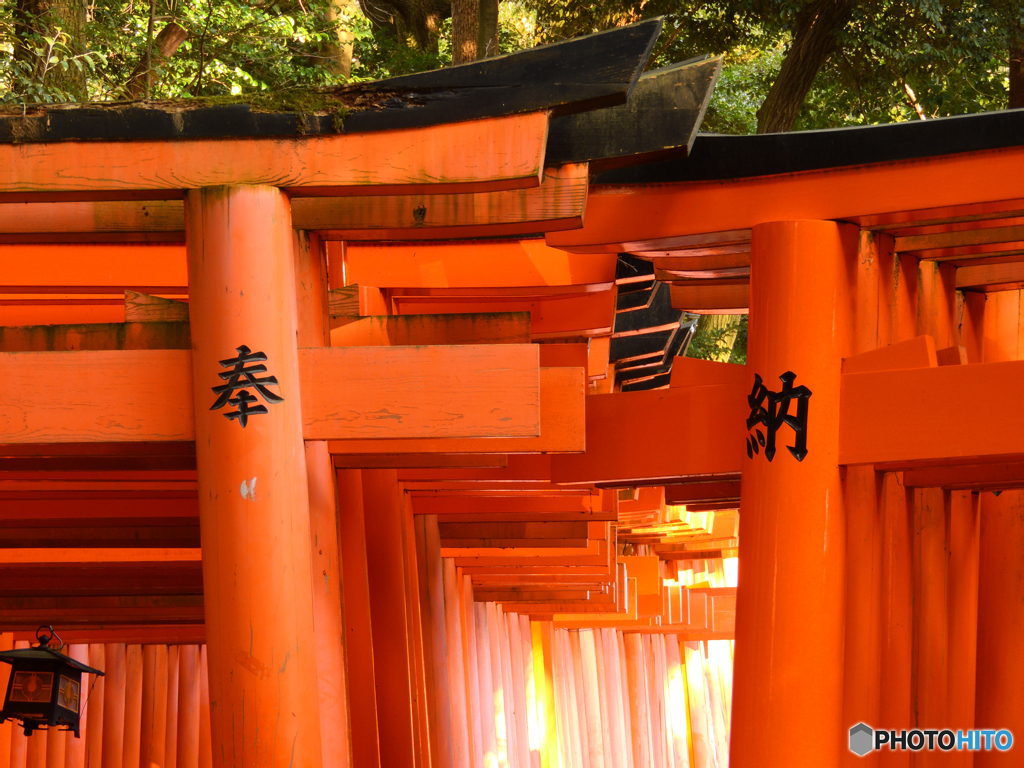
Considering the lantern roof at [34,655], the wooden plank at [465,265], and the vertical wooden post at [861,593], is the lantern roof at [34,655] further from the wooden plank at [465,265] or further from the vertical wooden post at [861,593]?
the vertical wooden post at [861,593]

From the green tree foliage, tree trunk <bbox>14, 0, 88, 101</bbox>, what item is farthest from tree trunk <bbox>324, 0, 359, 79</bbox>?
tree trunk <bbox>14, 0, 88, 101</bbox>

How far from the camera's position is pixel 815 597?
4121 millimetres

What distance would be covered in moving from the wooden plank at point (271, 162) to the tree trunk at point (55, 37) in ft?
14.5

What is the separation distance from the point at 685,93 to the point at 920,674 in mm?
2798

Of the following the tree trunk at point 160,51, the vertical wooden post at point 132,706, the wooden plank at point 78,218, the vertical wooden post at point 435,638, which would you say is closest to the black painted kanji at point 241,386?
the wooden plank at point 78,218

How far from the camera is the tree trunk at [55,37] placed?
7746 millimetres

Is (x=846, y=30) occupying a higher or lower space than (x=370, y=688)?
higher

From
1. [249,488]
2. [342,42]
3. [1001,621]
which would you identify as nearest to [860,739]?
[1001,621]

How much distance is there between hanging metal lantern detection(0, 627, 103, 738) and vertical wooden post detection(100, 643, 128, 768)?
3338mm

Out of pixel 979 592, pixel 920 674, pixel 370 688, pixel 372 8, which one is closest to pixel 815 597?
pixel 920 674

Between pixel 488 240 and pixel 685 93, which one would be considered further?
pixel 488 240

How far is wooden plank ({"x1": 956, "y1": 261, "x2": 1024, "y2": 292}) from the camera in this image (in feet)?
17.6

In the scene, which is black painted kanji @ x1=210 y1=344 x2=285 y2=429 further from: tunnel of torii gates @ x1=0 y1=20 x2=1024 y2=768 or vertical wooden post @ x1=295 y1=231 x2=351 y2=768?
vertical wooden post @ x1=295 y1=231 x2=351 y2=768

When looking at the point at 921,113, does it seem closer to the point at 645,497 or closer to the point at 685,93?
the point at 645,497
